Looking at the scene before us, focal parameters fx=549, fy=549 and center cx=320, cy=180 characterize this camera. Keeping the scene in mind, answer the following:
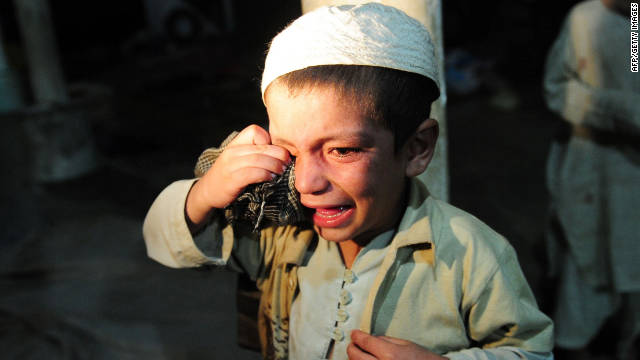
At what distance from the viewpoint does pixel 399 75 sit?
99cm

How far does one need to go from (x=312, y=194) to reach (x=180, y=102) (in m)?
8.61

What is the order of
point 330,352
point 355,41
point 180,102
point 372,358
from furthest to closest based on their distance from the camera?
point 180,102, point 330,352, point 372,358, point 355,41

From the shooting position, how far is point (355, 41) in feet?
3.05

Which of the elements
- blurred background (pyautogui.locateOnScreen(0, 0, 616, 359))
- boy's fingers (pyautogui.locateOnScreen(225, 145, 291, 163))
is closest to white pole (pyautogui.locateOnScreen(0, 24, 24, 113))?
blurred background (pyautogui.locateOnScreen(0, 0, 616, 359))

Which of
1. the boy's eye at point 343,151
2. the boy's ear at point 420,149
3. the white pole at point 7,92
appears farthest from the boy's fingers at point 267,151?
the white pole at point 7,92

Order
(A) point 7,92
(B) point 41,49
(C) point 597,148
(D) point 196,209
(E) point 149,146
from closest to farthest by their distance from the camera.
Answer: (D) point 196,209 → (C) point 597,148 → (A) point 7,92 → (B) point 41,49 → (E) point 149,146

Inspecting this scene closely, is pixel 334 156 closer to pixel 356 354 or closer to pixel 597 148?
pixel 356 354

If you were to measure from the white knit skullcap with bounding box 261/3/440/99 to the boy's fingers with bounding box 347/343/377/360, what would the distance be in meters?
0.54

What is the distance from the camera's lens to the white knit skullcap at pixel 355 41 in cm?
93

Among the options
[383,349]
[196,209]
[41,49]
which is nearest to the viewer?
[383,349]

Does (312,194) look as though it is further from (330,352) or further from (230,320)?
(230,320)

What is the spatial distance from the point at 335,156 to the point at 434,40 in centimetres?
51

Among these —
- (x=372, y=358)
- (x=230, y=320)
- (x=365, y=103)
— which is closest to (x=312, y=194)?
(x=365, y=103)

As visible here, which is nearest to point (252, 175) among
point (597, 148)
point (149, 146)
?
point (597, 148)
